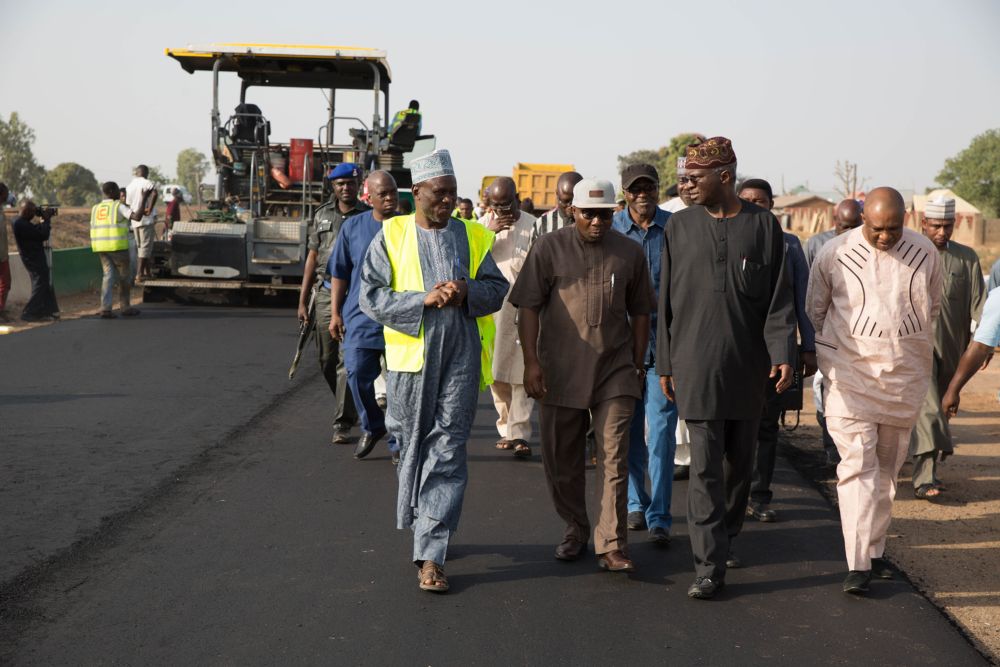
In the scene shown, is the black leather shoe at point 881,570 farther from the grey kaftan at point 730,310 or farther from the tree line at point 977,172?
the tree line at point 977,172

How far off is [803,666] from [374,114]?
14.5 meters

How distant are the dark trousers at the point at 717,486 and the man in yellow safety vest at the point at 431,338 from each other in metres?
1.03

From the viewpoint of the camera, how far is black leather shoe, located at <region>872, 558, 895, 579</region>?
531 cm

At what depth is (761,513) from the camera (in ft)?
21.0

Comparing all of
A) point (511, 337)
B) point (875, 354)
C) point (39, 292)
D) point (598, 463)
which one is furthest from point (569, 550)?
point (39, 292)

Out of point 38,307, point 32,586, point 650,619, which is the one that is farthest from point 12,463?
point 38,307

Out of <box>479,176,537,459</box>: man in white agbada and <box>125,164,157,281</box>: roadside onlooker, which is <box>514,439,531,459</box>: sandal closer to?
<box>479,176,537,459</box>: man in white agbada

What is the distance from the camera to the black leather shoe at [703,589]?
493 centimetres

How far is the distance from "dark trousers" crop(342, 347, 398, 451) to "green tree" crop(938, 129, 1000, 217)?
250 ft

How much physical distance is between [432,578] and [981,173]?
8096cm

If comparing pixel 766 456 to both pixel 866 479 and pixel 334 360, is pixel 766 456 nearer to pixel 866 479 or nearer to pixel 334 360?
pixel 866 479

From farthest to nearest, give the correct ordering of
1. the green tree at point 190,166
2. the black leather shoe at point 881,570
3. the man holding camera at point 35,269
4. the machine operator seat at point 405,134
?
the green tree at point 190,166 < the machine operator seat at point 405,134 < the man holding camera at point 35,269 < the black leather shoe at point 881,570

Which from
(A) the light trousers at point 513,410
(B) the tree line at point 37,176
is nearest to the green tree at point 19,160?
(B) the tree line at point 37,176

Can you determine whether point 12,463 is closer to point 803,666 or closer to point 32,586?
point 32,586
